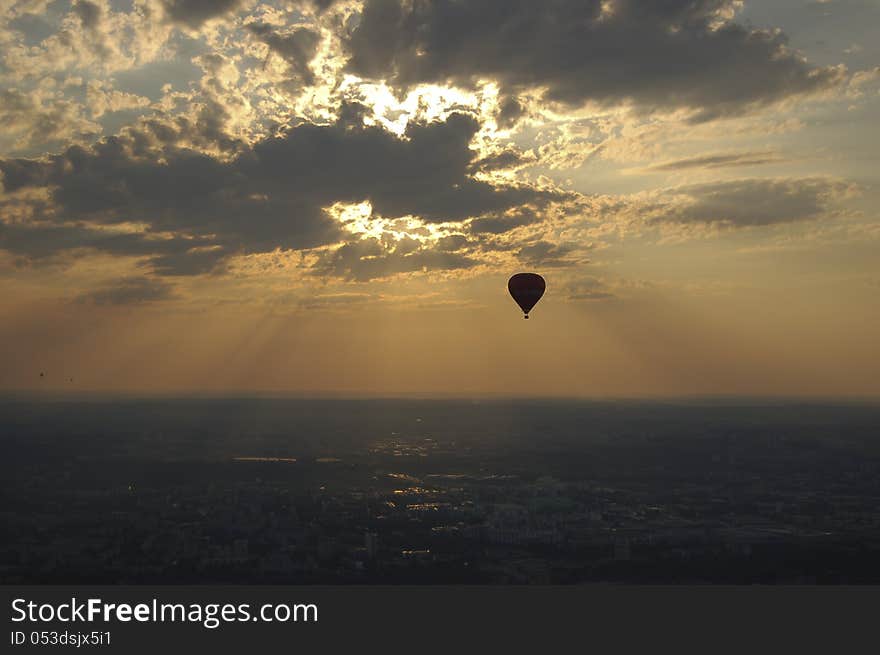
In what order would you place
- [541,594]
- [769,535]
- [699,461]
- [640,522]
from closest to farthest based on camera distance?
[541,594] < [769,535] < [640,522] < [699,461]

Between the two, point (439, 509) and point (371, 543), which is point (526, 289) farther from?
point (439, 509)

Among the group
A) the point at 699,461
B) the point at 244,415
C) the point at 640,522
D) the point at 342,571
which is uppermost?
the point at 244,415

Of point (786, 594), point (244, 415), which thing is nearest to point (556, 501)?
point (786, 594)

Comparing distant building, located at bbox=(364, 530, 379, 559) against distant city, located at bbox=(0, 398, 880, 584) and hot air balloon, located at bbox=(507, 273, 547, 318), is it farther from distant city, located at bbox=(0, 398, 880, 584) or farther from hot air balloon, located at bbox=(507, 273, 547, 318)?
hot air balloon, located at bbox=(507, 273, 547, 318)

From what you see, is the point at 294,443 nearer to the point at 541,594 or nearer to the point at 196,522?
the point at 196,522

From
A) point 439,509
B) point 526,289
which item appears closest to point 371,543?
point 439,509

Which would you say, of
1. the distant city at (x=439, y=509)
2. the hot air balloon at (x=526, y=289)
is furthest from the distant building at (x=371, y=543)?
the hot air balloon at (x=526, y=289)

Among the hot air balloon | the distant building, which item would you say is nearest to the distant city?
the distant building
